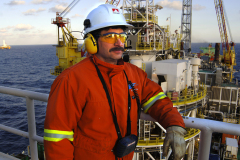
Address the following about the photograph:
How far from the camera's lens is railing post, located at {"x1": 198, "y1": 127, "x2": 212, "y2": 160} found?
229cm

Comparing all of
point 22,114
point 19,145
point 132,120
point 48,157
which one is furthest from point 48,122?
point 22,114

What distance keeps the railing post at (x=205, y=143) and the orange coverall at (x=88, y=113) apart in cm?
29

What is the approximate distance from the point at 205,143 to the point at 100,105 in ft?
4.38

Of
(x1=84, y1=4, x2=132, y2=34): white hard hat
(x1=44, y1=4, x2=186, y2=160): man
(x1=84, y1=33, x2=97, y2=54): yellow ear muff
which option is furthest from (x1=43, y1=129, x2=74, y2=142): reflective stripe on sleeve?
(x1=84, y1=4, x2=132, y2=34): white hard hat

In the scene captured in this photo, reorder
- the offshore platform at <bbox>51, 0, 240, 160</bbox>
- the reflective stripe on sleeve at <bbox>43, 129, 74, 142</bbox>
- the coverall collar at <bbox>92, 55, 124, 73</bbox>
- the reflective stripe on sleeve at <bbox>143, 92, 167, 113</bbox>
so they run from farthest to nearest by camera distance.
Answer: the offshore platform at <bbox>51, 0, 240, 160</bbox> → the reflective stripe on sleeve at <bbox>143, 92, 167, 113</bbox> → the coverall collar at <bbox>92, 55, 124, 73</bbox> → the reflective stripe on sleeve at <bbox>43, 129, 74, 142</bbox>

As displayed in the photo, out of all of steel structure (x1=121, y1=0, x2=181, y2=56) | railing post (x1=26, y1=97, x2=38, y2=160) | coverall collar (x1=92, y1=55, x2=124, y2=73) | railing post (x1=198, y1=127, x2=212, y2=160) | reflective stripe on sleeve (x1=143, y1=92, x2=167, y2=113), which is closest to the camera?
railing post (x1=198, y1=127, x2=212, y2=160)

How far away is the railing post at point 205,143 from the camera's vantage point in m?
2.29

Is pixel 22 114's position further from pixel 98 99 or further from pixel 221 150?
pixel 98 99

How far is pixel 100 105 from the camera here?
7.68 ft

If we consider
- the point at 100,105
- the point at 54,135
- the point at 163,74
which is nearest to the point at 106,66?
the point at 100,105

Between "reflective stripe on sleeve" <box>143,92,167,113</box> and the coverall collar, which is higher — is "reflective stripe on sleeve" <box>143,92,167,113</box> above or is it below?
below

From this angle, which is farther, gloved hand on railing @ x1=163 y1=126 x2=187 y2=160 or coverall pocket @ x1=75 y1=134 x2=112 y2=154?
coverall pocket @ x1=75 y1=134 x2=112 y2=154

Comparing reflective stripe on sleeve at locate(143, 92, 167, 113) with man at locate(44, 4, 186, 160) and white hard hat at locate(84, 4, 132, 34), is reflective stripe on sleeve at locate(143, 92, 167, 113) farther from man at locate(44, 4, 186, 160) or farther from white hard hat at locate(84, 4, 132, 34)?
white hard hat at locate(84, 4, 132, 34)

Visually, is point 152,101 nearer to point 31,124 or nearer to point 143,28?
point 31,124
